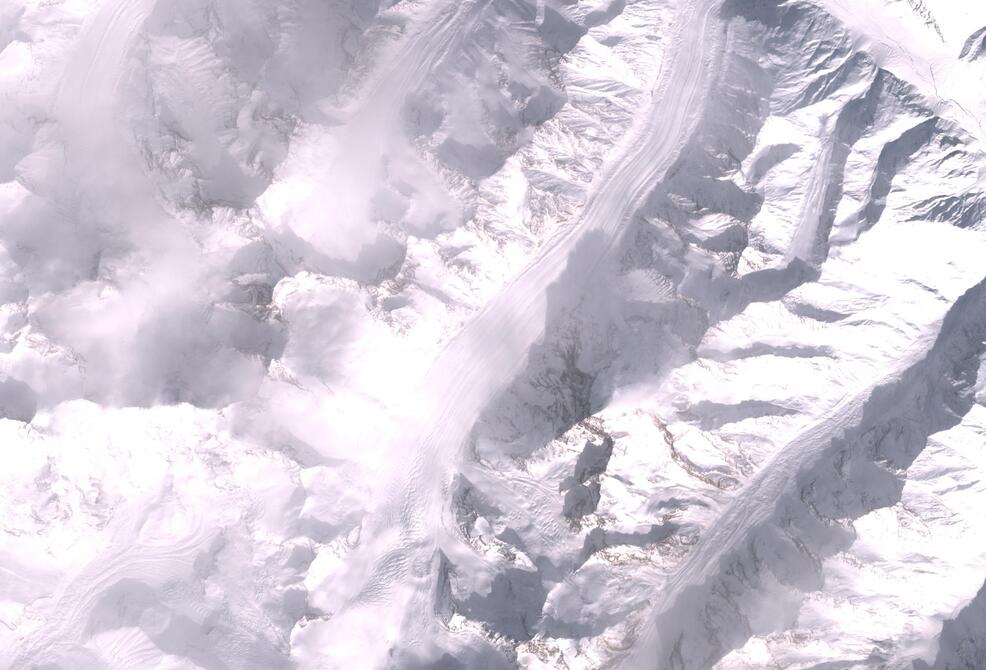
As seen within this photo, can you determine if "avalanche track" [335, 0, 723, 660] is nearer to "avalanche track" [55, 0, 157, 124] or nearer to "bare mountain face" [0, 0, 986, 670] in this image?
"bare mountain face" [0, 0, 986, 670]

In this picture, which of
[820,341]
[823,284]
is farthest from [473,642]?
[823,284]

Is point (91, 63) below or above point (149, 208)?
above

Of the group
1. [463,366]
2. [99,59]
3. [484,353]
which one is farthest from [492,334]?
[99,59]

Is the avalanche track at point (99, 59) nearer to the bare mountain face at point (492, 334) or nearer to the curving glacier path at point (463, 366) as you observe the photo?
the bare mountain face at point (492, 334)

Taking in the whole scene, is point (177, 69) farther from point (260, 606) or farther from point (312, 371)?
point (260, 606)

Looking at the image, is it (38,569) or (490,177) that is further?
(490,177)

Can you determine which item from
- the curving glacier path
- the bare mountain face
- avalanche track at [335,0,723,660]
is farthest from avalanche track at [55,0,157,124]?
avalanche track at [335,0,723,660]

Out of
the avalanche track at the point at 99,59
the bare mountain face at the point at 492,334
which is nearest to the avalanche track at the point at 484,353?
the bare mountain face at the point at 492,334

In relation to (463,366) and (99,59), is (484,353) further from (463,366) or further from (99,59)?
(99,59)
